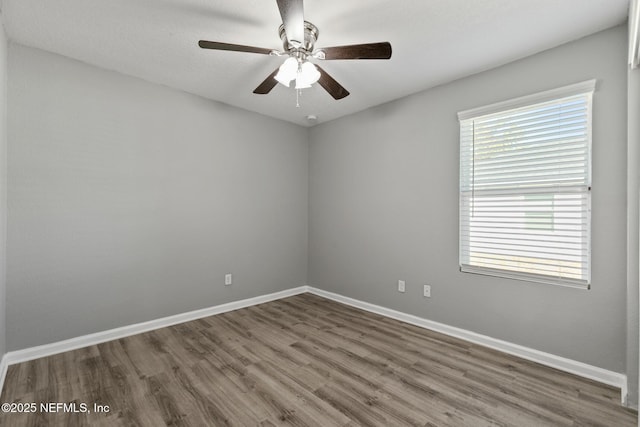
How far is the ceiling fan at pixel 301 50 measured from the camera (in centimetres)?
164

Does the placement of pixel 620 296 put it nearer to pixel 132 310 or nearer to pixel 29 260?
pixel 132 310

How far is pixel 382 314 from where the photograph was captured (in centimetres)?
347

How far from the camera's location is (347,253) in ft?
12.9

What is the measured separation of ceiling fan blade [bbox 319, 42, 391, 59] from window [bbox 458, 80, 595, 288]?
4.51ft

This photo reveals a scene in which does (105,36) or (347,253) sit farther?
(347,253)

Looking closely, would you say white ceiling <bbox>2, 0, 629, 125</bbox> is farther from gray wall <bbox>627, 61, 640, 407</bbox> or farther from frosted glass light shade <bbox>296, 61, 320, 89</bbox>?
gray wall <bbox>627, 61, 640, 407</bbox>

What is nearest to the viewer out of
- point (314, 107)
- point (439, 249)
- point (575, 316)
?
point (575, 316)

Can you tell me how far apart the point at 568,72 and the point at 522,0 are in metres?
0.80

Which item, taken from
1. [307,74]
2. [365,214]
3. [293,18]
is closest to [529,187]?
[365,214]

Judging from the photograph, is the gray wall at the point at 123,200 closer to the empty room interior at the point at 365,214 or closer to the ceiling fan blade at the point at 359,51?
the empty room interior at the point at 365,214

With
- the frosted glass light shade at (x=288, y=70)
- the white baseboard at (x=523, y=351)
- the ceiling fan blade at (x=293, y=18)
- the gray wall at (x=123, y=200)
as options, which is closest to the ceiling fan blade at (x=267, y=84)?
the frosted glass light shade at (x=288, y=70)

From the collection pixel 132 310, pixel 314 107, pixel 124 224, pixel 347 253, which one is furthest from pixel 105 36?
pixel 347 253

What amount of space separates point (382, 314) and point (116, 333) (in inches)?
109

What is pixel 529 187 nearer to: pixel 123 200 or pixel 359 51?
pixel 359 51
